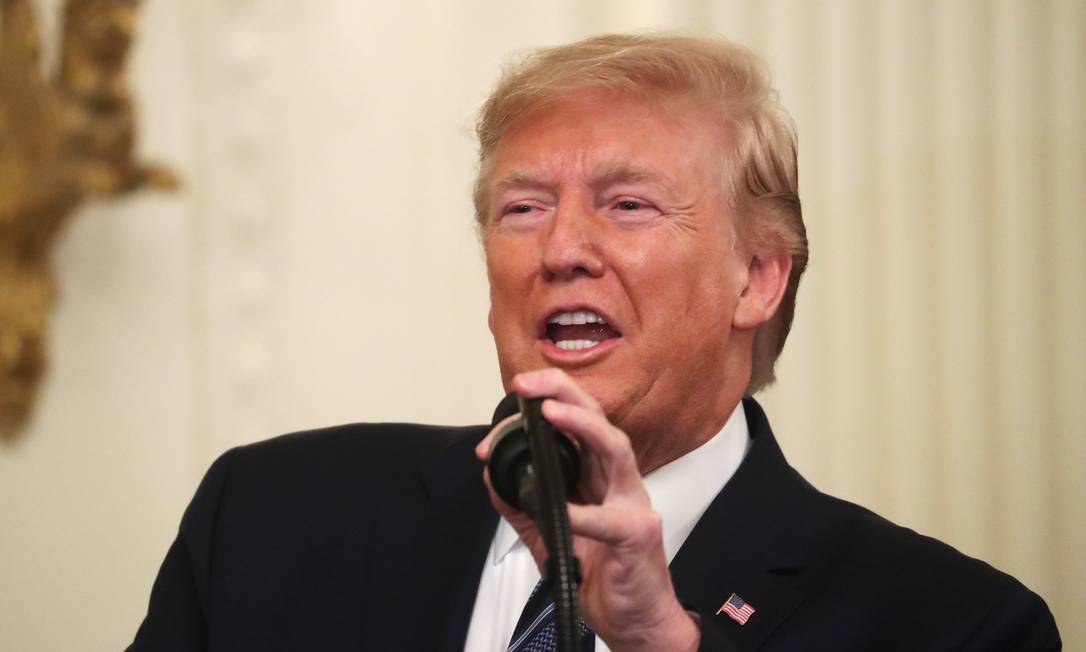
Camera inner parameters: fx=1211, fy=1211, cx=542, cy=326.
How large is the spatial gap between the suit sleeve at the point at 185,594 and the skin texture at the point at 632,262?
2.07 feet

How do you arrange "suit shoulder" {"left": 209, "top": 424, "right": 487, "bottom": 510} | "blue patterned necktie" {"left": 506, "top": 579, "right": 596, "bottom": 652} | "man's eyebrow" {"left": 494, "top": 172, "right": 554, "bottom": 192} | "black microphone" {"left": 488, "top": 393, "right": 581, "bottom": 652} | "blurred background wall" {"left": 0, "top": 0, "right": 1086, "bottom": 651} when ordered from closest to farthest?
"black microphone" {"left": 488, "top": 393, "right": 581, "bottom": 652}, "blue patterned necktie" {"left": 506, "top": 579, "right": 596, "bottom": 652}, "man's eyebrow" {"left": 494, "top": 172, "right": 554, "bottom": 192}, "suit shoulder" {"left": 209, "top": 424, "right": 487, "bottom": 510}, "blurred background wall" {"left": 0, "top": 0, "right": 1086, "bottom": 651}

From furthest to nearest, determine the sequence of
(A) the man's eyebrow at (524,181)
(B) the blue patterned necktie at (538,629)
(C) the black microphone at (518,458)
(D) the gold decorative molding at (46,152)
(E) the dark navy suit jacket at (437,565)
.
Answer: (D) the gold decorative molding at (46,152), (A) the man's eyebrow at (524,181), (E) the dark navy suit jacket at (437,565), (B) the blue patterned necktie at (538,629), (C) the black microphone at (518,458)

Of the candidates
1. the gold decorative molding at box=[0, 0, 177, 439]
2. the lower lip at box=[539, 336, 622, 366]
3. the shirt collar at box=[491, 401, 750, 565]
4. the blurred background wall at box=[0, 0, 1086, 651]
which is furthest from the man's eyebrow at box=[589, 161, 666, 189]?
the gold decorative molding at box=[0, 0, 177, 439]

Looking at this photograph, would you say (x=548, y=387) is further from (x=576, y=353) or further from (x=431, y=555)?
(x=431, y=555)

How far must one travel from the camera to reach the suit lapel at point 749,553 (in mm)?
1844

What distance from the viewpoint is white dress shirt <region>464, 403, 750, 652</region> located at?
6.29 feet

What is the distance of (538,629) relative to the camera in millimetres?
1766

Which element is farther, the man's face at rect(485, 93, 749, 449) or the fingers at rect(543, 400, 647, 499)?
the man's face at rect(485, 93, 749, 449)

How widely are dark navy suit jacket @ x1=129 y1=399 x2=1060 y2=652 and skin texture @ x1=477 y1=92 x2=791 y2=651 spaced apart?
0.21 meters

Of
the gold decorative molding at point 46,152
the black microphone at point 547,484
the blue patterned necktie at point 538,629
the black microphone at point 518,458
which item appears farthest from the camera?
the gold decorative molding at point 46,152

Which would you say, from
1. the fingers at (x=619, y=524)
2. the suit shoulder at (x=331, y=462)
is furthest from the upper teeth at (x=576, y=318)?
the fingers at (x=619, y=524)

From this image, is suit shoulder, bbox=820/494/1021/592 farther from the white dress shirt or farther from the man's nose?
the man's nose

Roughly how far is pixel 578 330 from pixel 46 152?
162 cm

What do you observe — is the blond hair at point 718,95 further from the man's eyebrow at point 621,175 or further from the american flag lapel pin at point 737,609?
the american flag lapel pin at point 737,609
